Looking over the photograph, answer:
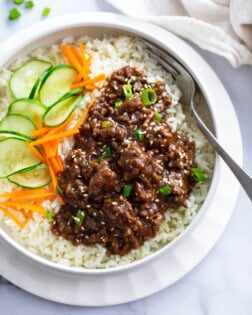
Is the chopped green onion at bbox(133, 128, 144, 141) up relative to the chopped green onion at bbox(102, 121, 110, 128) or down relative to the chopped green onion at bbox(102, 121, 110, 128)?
down

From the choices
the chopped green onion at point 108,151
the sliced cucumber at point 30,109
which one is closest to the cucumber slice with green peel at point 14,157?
the sliced cucumber at point 30,109

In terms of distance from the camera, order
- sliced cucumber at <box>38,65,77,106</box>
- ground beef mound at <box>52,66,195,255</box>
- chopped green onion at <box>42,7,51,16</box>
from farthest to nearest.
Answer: chopped green onion at <box>42,7,51,16</box> < sliced cucumber at <box>38,65,77,106</box> < ground beef mound at <box>52,66,195,255</box>

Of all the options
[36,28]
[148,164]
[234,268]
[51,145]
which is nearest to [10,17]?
[36,28]

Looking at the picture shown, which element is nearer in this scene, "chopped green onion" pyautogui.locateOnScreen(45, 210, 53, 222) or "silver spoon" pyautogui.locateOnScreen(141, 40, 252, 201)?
"silver spoon" pyautogui.locateOnScreen(141, 40, 252, 201)

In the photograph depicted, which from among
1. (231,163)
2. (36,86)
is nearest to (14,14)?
(36,86)

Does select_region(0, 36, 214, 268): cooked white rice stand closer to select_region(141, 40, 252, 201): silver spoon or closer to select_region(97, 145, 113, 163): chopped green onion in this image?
select_region(141, 40, 252, 201): silver spoon

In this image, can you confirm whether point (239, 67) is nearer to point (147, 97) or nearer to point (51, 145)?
point (147, 97)

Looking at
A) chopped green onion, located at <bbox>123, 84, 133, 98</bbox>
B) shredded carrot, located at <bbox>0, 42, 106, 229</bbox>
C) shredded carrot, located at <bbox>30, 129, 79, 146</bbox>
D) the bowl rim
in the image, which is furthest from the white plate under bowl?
shredded carrot, located at <bbox>30, 129, 79, 146</bbox>

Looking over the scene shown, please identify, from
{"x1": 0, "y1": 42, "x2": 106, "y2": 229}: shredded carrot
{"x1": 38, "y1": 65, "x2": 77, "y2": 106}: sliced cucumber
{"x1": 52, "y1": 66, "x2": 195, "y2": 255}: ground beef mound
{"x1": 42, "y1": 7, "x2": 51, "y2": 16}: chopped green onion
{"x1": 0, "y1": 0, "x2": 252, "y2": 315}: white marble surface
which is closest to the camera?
{"x1": 52, "y1": 66, "x2": 195, "y2": 255}: ground beef mound
